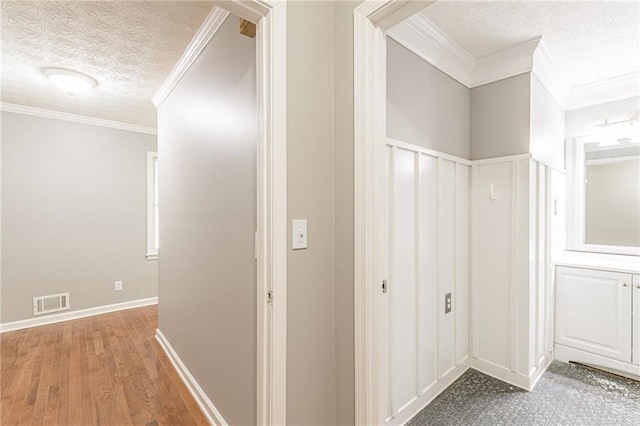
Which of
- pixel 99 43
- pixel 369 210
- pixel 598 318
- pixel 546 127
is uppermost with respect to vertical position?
pixel 99 43

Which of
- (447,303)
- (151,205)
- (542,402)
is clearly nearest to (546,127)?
(447,303)

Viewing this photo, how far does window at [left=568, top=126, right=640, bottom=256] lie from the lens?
275 cm

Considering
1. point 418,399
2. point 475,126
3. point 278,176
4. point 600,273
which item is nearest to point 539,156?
point 475,126

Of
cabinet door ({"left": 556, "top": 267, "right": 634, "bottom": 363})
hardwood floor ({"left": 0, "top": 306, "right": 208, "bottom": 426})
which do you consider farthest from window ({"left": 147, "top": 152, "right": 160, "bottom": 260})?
cabinet door ({"left": 556, "top": 267, "right": 634, "bottom": 363})

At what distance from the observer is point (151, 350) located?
117 inches

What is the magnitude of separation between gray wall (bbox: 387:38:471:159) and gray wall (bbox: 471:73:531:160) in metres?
0.08

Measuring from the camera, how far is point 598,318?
99.1 inches

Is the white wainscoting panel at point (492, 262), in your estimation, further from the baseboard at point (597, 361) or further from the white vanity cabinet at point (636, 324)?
the white vanity cabinet at point (636, 324)

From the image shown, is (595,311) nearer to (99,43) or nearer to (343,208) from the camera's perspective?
(343,208)

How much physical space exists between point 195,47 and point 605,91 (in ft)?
12.0

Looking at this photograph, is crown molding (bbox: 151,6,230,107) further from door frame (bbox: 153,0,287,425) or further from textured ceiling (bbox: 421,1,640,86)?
textured ceiling (bbox: 421,1,640,86)

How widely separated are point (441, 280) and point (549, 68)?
6.33ft

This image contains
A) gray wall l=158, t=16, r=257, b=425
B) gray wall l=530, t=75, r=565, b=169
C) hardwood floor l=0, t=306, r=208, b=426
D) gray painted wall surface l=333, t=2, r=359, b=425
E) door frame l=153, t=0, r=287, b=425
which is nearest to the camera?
door frame l=153, t=0, r=287, b=425

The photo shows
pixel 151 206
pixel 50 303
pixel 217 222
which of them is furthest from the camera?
pixel 151 206
